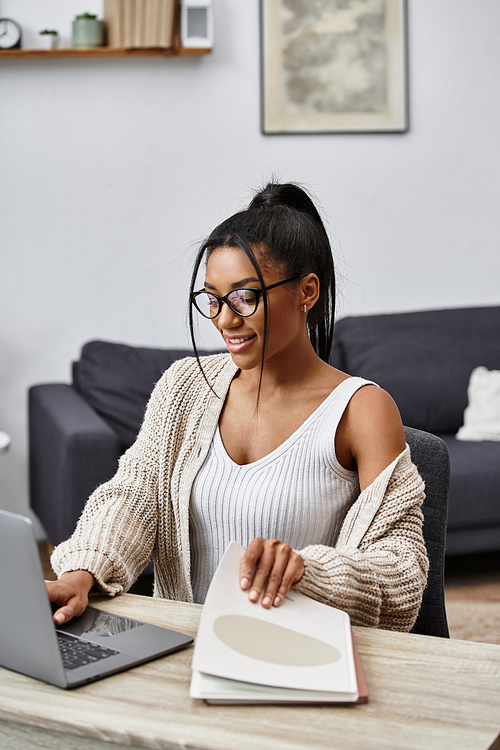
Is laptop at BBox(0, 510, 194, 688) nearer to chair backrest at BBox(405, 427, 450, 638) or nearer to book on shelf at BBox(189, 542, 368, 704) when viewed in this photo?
book on shelf at BBox(189, 542, 368, 704)

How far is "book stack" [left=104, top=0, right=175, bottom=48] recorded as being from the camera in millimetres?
2930

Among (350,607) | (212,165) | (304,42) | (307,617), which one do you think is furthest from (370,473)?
(304,42)

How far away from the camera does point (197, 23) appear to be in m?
3.01

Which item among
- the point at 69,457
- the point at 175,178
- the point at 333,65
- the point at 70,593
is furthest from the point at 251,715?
the point at 333,65

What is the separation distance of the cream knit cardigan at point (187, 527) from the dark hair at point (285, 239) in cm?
12

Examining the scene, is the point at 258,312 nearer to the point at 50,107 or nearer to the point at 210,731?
the point at 210,731

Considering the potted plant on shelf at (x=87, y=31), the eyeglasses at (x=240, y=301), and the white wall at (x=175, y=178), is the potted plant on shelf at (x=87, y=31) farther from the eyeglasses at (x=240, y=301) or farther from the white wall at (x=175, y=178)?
the eyeglasses at (x=240, y=301)

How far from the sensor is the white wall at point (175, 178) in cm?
306

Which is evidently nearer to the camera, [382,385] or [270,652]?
[270,652]

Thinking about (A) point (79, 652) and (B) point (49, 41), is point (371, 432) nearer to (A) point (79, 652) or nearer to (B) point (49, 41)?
(A) point (79, 652)

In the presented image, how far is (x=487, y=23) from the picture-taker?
3279mm

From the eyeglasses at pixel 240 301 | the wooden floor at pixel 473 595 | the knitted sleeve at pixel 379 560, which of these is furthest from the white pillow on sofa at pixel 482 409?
the eyeglasses at pixel 240 301

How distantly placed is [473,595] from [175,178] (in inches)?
75.9

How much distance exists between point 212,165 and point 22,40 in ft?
2.80
